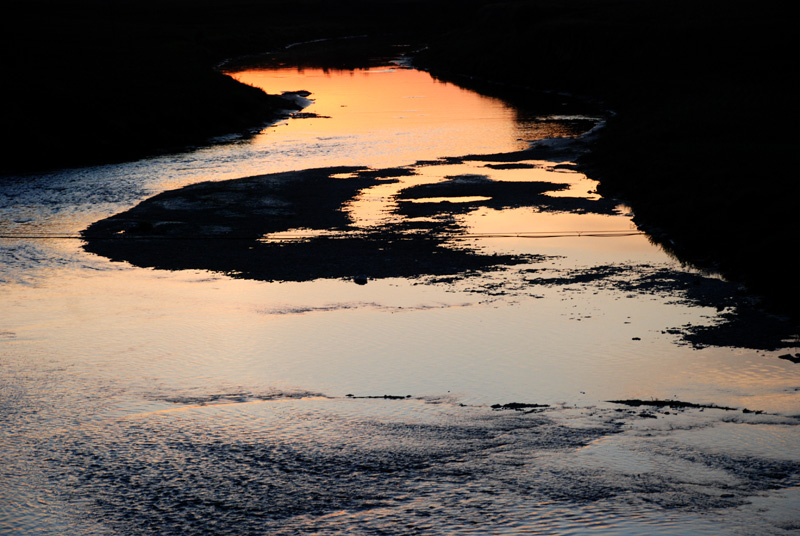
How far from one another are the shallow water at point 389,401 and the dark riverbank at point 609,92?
253 cm

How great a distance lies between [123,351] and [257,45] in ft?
265

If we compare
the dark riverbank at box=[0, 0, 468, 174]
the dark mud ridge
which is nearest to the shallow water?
the dark mud ridge

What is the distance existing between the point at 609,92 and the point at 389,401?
42.6 m

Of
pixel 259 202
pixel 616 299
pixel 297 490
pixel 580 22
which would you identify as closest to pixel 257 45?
pixel 580 22

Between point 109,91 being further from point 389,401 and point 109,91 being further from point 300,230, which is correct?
point 389,401

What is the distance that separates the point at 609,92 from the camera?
51.1 m

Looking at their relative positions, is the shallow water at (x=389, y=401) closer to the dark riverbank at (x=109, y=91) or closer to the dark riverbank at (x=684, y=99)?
the dark riverbank at (x=684, y=99)

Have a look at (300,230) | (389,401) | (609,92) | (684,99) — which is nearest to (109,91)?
(300,230)

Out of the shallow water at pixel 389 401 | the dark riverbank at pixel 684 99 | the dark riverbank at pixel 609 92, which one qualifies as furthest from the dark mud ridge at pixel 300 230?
the dark riverbank at pixel 609 92

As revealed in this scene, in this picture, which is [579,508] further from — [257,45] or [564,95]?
[257,45]

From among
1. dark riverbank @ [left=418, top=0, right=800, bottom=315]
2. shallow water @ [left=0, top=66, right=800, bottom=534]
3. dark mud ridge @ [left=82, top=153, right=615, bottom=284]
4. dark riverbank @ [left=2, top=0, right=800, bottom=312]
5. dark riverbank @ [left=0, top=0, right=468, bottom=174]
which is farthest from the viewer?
dark riverbank @ [left=0, top=0, right=468, bottom=174]

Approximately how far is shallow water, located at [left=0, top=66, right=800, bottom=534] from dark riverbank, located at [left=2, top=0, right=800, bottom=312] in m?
2.53

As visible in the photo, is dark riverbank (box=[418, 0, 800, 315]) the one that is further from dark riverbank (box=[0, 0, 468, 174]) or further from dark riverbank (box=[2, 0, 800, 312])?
dark riverbank (box=[0, 0, 468, 174])

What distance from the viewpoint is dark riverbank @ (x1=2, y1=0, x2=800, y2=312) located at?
21.6m
